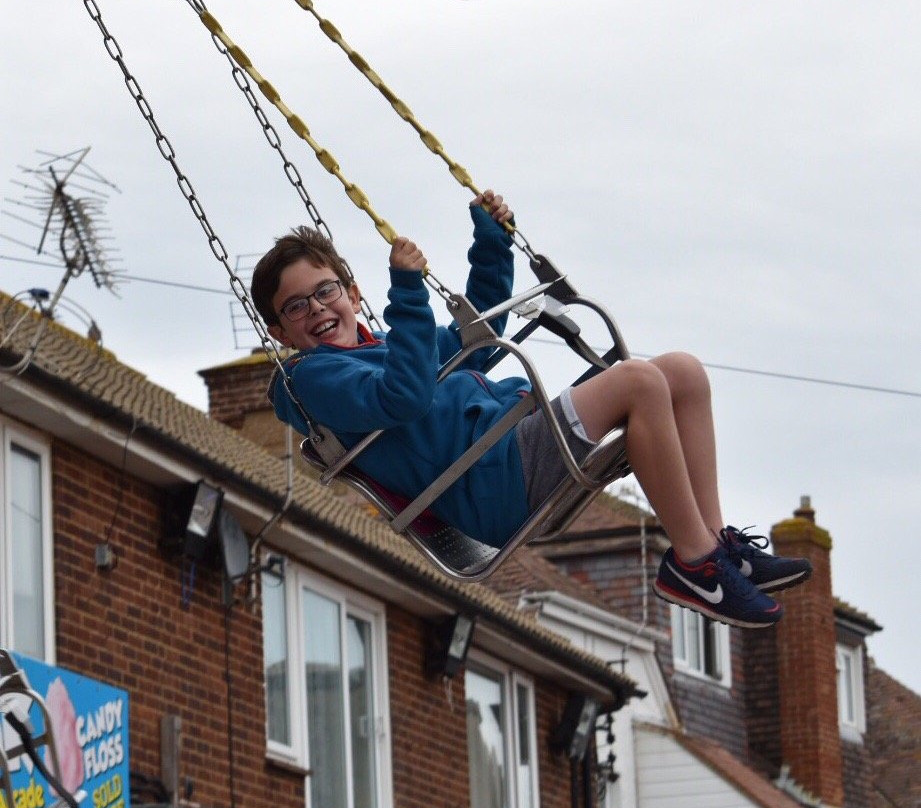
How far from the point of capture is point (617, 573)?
89.9ft

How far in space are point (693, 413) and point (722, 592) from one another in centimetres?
53

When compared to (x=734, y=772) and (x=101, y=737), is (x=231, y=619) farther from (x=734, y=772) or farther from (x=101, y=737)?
(x=734, y=772)

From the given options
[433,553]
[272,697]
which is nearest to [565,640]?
[272,697]

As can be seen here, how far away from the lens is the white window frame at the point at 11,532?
14461 mm

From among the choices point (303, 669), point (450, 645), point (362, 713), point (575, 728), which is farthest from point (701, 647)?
point (303, 669)

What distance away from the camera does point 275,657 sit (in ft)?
58.5

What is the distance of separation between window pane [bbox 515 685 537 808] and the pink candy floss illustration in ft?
28.5

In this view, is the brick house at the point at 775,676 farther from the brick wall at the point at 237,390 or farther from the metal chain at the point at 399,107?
the metal chain at the point at 399,107

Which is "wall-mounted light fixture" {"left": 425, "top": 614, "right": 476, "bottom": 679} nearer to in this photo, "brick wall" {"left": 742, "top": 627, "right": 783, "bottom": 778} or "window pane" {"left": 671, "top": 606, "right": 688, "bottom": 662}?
"window pane" {"left": 671, "top": 606, "right": 688, "bottom": 662}

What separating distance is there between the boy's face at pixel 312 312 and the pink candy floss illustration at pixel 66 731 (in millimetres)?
6112

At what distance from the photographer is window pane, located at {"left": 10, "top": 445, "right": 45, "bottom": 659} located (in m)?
14.6

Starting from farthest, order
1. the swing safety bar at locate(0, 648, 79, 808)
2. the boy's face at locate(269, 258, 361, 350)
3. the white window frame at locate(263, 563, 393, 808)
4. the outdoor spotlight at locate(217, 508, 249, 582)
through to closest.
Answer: the white window frame at locate(263, 563, 393, 808), the outdoor spotlight at locate(217, 508, 249, 582), the swing safety bar at locate(0, 648, 79, 808), the boy's face at locate(269, 258, 361, 350)

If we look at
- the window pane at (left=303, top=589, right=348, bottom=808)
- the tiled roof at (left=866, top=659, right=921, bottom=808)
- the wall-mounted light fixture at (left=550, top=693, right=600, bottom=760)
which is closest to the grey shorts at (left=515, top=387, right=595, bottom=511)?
the window pane at (left=303, top=589, right=348, bottom=808)

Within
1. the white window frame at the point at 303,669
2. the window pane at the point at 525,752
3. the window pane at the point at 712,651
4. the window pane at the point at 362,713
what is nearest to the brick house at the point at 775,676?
the window pane at the point at 712,651
